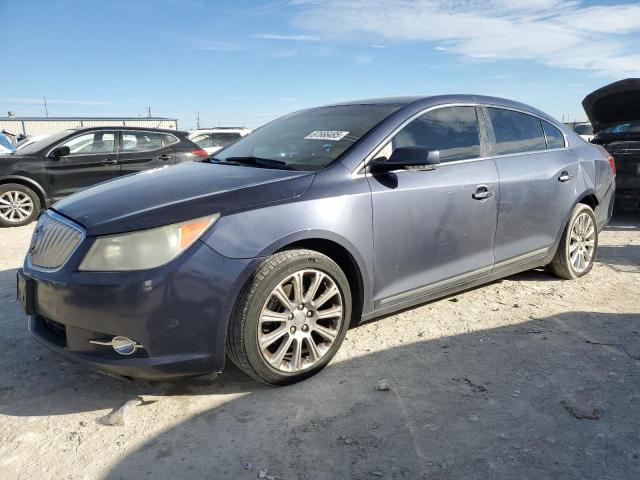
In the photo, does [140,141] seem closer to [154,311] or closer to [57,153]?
[57,153]

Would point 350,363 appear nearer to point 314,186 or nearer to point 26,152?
point 314,186

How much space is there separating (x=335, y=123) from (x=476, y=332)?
5.62 feet

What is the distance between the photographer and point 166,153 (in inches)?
330

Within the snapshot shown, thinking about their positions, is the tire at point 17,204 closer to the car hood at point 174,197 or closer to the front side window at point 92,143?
the front side window at point 92,143

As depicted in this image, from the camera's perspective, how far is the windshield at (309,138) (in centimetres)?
309

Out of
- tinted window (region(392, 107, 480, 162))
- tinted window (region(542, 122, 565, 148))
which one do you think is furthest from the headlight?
tinted window (region(542, 122, 565, 148))

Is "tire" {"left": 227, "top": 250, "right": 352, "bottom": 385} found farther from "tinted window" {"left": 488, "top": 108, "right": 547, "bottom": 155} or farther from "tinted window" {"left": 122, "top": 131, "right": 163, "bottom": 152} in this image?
"tinted window" {"left": 122, "top": 131, "right": 163, "bottom": 152}

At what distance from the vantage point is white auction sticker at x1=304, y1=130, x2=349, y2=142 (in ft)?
10.5

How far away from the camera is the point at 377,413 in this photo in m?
2.48

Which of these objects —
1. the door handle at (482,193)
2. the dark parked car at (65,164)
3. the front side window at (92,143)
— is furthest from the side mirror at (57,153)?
the door handle at (482,193)

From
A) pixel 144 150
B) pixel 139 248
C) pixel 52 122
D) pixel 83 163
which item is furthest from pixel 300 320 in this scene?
pixel 52 122

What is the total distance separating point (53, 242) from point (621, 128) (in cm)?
789

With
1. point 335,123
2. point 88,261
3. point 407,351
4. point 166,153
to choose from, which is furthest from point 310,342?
point 166,153

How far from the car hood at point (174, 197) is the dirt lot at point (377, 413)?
0.94 meters
